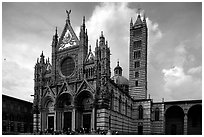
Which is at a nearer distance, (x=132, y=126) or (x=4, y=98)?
(x=4, y=98)

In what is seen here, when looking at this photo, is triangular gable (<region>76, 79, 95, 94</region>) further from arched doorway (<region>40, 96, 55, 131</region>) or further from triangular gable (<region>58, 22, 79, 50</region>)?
triangular gable (<region>58, 22, 79, 50</region>)

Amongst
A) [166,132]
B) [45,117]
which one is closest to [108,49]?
[45,117]

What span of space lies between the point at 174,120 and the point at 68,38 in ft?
86.9

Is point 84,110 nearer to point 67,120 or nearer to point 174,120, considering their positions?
point 67,120

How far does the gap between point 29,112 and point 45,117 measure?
32.5 ft

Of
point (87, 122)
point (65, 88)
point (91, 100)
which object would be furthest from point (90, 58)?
point (87, 122)

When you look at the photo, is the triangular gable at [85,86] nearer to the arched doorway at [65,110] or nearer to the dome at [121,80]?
the arched doorway at [65,110]

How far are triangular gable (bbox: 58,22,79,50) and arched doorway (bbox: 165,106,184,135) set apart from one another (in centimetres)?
2376

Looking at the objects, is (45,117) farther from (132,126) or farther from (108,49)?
(132,126)

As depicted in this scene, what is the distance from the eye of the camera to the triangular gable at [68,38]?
37.7m

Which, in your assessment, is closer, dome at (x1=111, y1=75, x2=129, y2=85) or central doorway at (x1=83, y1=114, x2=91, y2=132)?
central doorway at (x1=83, y1=114, x2=91, y2=132)

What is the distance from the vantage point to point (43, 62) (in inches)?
1545

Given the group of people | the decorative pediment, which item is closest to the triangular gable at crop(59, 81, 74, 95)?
the decorative pediment

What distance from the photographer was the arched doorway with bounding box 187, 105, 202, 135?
45094 millimetres
